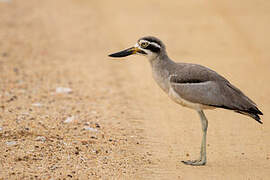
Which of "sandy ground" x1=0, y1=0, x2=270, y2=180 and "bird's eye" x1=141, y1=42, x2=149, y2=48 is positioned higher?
"bird's eye" x1=141, y1=42, x2=149, y2=48

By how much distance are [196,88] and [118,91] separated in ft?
12.3

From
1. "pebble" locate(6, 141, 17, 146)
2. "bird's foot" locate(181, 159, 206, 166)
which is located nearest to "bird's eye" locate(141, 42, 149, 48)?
"bird's foot" locate(181, 159, 206, 166)

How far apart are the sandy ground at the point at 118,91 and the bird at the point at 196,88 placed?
86cm

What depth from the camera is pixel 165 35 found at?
48.1 ft

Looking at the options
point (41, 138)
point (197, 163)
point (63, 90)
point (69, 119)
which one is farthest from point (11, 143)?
point (63, 90)

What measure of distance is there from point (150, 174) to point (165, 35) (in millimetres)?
8302

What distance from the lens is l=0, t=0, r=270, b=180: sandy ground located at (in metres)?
7.20

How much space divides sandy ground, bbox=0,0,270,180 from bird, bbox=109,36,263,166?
2.83ft

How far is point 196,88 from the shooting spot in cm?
724

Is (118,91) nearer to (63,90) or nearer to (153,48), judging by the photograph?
(63,90)

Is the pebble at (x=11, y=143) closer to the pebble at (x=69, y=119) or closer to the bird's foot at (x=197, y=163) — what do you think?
the pebble at (x=69, y=119)

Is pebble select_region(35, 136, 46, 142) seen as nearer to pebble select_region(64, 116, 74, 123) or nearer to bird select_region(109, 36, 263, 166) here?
pebble select_region(64, 116, 74, 123)

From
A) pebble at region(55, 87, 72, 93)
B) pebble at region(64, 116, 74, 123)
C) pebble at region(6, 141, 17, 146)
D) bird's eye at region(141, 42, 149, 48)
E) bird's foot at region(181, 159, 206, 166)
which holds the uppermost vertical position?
bird's eye at region(141, 42, 149, 48)

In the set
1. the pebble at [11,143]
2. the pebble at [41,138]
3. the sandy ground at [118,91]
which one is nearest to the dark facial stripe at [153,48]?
the sandy ground at [118,91]
